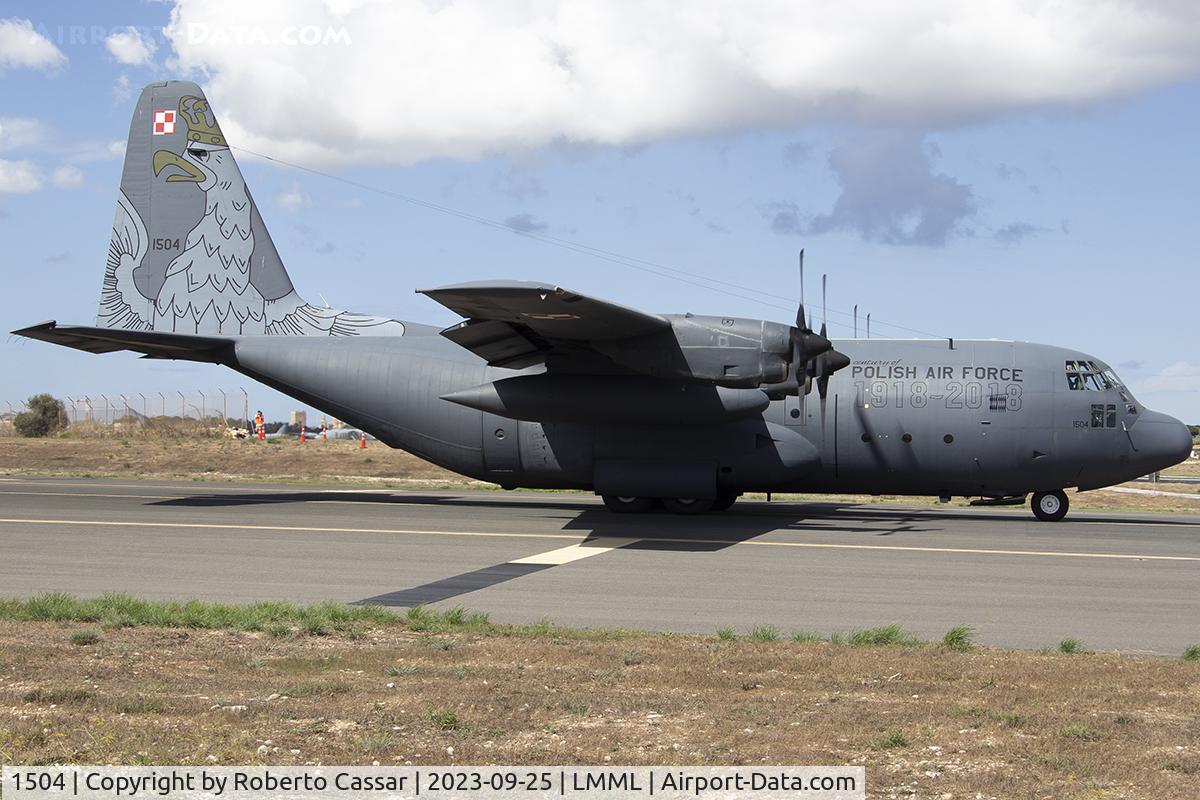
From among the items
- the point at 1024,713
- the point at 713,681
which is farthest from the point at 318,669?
the point at 1024,713

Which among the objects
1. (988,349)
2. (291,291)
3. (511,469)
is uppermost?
(291,291)

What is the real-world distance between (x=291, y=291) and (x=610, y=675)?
18644mm

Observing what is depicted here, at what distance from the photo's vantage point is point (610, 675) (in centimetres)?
852

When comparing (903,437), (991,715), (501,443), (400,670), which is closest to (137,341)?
(501,443)

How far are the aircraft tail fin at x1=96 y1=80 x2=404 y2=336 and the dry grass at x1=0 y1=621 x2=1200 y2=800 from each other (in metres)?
15.2

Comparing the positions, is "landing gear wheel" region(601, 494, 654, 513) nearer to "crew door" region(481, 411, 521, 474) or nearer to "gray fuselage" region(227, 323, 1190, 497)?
"gray fuselage" region(227, 323, 1190, 497)

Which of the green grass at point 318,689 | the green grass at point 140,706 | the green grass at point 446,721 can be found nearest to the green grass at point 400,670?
the green grass at point 318,689

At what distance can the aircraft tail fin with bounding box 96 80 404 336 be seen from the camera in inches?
973

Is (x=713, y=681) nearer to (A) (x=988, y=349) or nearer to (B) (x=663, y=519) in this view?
(B) (x=663, y=519)

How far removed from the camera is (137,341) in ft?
74.5

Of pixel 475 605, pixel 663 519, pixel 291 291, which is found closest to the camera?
pixel 475 605

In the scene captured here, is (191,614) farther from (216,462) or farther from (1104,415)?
(216,462)

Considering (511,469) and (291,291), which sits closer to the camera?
(511,469)

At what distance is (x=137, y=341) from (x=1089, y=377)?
744 inches
